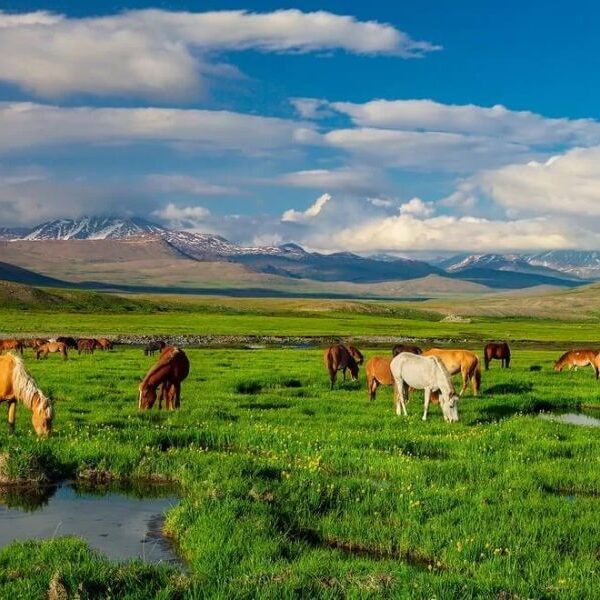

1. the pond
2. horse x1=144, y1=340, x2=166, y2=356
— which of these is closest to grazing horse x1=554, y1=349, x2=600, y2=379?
horse x1=144, y1=340, x2=166, y2=356

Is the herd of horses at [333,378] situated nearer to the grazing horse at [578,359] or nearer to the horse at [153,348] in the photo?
the grazing horse at [578,359]

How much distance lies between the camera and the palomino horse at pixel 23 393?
17188mm

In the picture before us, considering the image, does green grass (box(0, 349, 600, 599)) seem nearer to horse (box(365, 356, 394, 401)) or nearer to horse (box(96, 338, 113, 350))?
horse (box(365, 356, 394, 401))

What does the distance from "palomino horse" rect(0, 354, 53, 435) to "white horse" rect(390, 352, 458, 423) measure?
11.9 metres

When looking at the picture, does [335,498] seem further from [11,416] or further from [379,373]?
[379,373]

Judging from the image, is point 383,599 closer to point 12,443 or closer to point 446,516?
point 446,516

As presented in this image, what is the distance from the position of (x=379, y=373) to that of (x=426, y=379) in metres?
4.38

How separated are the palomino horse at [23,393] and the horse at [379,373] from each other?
13714 millimetres

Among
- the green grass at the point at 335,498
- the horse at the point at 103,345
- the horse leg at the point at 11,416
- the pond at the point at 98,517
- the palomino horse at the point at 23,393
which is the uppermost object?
the palomino horse at the point at 23,393

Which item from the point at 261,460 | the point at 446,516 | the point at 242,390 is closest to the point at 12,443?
the point at 261,460

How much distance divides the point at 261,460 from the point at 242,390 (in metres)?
17.6

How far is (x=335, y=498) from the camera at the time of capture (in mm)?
13094

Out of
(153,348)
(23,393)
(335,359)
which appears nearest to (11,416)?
(23,393)

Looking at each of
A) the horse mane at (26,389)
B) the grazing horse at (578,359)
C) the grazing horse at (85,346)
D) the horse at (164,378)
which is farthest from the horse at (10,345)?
the grazing horse at (578,359)
